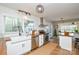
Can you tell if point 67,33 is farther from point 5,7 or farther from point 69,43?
point 5,7

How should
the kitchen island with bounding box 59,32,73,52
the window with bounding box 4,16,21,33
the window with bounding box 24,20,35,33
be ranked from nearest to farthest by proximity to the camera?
the window with bounding box 4,16,21,33 → the window with bounding box 24,20,35,33 → the kitchen island with bounding box 59,32,73,52

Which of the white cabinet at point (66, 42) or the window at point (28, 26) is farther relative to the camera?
the white cabinet at point (66, 42)

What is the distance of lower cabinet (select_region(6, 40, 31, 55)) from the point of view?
128 inches

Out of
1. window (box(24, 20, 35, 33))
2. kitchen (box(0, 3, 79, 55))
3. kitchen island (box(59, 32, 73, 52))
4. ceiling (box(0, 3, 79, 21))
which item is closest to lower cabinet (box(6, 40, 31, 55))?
kitchen (box(0, 3, 79, 55))

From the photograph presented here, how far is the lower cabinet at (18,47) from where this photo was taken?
3.25 metres

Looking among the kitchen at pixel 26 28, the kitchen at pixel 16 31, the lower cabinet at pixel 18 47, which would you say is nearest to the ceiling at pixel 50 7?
the kitchen at pixel 26 28

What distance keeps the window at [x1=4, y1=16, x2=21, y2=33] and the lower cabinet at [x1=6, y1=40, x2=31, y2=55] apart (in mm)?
452

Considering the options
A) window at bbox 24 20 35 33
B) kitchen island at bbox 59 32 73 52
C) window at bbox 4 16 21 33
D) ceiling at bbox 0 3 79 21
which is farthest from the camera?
kitchen island at bbox 59 32 73 52

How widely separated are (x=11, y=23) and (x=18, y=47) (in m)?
0.79

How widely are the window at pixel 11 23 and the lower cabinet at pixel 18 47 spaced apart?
0.45m

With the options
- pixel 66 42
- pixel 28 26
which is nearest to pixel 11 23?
pixel 28 26

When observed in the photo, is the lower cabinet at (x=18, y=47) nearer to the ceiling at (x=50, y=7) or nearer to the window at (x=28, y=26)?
the window at (x=28, y=26)

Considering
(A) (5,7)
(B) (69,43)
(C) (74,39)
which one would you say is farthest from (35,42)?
(A) (5,7)

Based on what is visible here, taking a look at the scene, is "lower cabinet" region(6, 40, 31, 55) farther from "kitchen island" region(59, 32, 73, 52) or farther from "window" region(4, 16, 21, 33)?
"kitchen island" region(59, 32, 73, 52)
